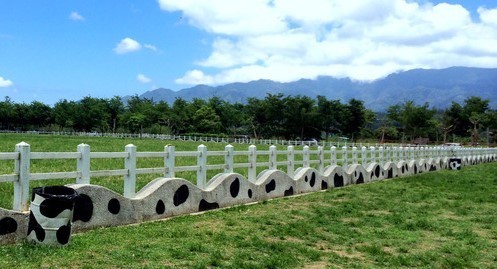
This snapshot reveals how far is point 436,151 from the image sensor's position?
1200 inches

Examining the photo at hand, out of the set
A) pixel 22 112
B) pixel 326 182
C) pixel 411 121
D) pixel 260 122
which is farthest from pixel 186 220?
pixel 22 112

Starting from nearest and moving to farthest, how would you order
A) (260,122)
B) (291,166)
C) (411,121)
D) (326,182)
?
(291,166) → (326,182) → (411,121) → (260,122)

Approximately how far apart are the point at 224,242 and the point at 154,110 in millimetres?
112735

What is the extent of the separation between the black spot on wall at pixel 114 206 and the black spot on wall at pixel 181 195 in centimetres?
162

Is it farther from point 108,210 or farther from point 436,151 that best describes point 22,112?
point 108,210

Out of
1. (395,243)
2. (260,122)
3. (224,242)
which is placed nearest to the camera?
(224,242)

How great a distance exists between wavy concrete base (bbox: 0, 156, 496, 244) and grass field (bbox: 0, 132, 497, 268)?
0.94ft

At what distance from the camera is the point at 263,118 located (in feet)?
371

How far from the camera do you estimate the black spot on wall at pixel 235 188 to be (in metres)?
12.1

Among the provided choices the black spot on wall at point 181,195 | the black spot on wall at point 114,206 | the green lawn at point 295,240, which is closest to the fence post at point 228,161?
the green lawn at point 295,240

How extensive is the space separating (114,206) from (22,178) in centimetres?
182

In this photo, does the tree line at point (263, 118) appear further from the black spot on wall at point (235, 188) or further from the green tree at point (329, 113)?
the black spot on wall at point (235, 188)

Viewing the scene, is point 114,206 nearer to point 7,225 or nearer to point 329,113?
point 7,225

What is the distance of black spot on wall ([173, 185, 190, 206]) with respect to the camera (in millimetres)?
10242
